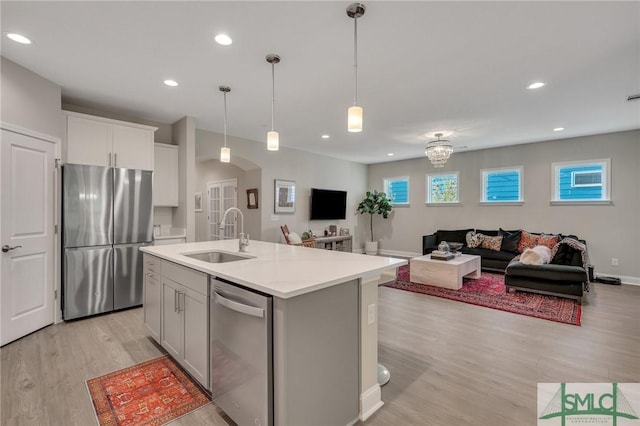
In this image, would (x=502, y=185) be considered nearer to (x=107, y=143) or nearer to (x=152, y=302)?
(x=152, y=302)

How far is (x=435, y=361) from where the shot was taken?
2.50m

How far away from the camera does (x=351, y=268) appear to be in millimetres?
1879

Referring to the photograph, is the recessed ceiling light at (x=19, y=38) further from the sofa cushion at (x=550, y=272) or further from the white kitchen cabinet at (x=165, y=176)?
the sofa cushion at (x=550, y=272)

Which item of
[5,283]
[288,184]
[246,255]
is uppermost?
[288,184]

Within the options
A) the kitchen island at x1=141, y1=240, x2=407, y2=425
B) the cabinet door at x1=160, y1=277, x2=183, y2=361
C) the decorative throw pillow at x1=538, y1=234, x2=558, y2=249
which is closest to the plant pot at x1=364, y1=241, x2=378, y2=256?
the decorative throw pillow at x1=538, y1=234, x2=558, y2=249

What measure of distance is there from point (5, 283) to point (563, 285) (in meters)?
6.48

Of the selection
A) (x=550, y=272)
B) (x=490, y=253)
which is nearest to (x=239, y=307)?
(x=550, y=272)

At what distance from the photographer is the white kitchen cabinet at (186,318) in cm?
200

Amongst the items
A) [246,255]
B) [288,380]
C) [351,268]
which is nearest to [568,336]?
[351,268]

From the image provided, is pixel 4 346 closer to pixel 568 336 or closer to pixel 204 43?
pixel 204 43

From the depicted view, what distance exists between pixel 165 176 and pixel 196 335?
3.23m

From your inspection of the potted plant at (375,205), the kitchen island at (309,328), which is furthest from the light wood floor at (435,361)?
the potted plant at (375,205)

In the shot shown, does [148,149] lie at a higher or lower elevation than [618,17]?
lower

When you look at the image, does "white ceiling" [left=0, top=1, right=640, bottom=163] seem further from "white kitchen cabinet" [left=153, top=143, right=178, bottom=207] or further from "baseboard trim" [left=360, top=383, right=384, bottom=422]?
"baseboard trim" [left=360, top=383, right=384, bottom=422]
